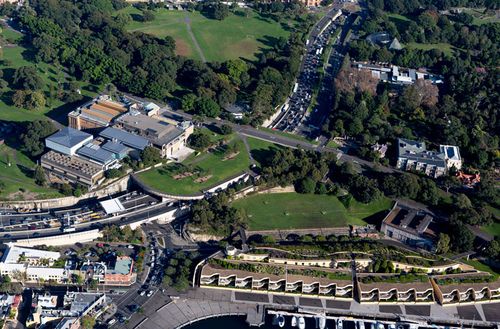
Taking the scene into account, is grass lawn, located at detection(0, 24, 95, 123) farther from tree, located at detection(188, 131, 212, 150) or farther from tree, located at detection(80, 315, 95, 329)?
tree, located at detection(80, 315, 95, 329)

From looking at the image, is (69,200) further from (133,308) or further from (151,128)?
(133,308)

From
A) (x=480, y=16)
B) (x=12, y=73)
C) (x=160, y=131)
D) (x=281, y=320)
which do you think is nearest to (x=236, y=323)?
(x=281, y=320)

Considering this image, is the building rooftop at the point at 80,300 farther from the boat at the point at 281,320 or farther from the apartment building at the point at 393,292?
the apartment building at the point at 393,292

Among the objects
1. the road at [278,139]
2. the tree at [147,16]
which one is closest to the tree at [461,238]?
the road at [278,139]

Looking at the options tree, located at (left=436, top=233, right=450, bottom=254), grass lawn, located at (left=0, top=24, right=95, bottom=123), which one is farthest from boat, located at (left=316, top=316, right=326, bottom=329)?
grass lawn, located at (left=0, top=24, right=95, bottom=123)

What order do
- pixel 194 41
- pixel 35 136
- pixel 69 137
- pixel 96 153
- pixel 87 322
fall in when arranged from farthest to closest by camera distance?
pixel 194 41
pixel 35 136
pixel 69 137
pixel 96 153
pixel 87 322

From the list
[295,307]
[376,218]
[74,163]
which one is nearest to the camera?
[295,307]
